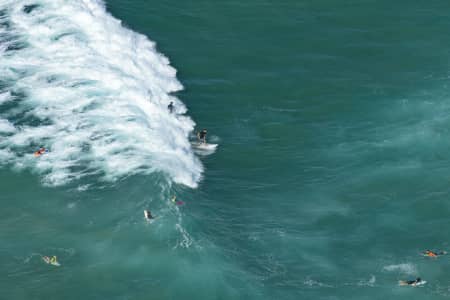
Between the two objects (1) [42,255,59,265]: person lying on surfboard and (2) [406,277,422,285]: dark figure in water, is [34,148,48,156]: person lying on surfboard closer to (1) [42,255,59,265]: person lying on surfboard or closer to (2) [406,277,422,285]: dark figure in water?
(1) [42,255,59,265]: person lying on surfboard

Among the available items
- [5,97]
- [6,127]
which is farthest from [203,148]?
[5,97]

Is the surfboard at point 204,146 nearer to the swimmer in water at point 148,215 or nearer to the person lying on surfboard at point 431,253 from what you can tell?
the swimmer in water at point 148,215

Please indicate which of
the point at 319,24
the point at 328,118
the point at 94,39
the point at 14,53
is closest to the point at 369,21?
the point at 319,24

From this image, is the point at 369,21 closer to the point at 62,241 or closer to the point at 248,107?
the point at 248,107

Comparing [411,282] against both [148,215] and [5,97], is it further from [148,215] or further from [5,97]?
[5,97]

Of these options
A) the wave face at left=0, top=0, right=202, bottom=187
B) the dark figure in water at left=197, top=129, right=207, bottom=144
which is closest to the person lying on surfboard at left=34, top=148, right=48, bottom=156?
the wave face at left=0, top=0, right=202, bottom=187

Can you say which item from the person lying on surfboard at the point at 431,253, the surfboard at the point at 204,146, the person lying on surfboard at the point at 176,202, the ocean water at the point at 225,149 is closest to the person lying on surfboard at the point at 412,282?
the ocean water at the point at 225,149
